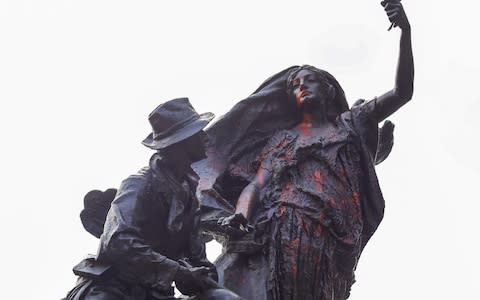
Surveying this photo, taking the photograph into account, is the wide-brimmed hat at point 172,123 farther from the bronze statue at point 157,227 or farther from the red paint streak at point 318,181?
the red paint streak at point 318,181

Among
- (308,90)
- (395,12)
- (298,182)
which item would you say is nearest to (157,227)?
(298,182)

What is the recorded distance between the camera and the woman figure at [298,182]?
8.02 meters

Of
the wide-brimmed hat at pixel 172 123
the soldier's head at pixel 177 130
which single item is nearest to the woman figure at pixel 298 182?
the soldier's head at pixel 177 130

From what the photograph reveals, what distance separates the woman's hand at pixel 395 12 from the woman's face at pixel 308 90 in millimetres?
999

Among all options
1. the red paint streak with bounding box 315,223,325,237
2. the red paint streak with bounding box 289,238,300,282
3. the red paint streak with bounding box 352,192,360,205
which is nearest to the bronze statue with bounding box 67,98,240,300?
the red paint streak with bounding box 289,238,300,282

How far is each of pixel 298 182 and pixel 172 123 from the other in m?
1.77

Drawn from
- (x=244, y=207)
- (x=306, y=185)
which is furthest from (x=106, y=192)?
(x=306, y=185)

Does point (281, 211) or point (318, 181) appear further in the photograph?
point (318, 181)

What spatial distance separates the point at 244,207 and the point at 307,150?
34.4 inches

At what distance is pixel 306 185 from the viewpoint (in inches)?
331

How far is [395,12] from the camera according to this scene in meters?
8.47

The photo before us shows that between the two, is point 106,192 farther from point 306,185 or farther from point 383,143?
point 383,143

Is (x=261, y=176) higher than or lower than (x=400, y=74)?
lower

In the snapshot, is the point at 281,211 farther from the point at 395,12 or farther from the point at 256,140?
the point at 395,12
